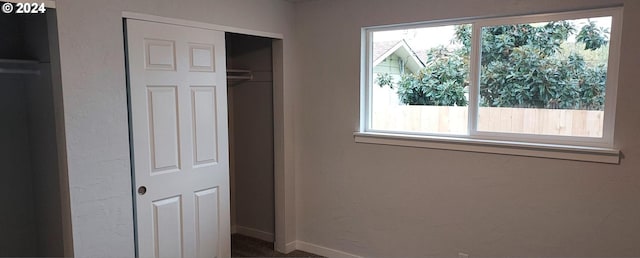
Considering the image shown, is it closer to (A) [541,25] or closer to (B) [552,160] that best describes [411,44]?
(A) [541,25]

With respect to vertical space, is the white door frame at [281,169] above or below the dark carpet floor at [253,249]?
above

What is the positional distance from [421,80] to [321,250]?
1786mm

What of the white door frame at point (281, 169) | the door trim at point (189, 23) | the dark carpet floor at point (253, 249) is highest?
the door trim at point (189, 23)

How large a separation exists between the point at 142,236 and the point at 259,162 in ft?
5.19

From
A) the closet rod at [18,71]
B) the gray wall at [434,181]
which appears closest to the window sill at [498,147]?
the gray wall at [434,181]

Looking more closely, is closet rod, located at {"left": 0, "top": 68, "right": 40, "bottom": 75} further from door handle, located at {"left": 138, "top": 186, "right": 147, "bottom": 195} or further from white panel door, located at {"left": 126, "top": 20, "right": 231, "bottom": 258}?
door handle, located at {"left": 138, "top": 186, "right": 147, "bottom": 195}

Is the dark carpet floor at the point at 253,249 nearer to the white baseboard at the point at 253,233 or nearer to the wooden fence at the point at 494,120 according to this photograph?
the white baseboard at the point at 253,233

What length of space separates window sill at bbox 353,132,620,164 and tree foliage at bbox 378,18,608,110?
0.91 feet

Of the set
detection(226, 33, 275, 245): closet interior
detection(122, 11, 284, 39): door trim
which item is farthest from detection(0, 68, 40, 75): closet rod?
detection(226, 33, 275, 245): closet interior

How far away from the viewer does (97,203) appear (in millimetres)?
2443

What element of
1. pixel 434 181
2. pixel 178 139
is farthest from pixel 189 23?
pixel 434 181

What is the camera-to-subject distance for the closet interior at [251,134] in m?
3.97

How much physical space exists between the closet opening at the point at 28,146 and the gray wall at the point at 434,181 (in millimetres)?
1930

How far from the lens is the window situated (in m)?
2.56
